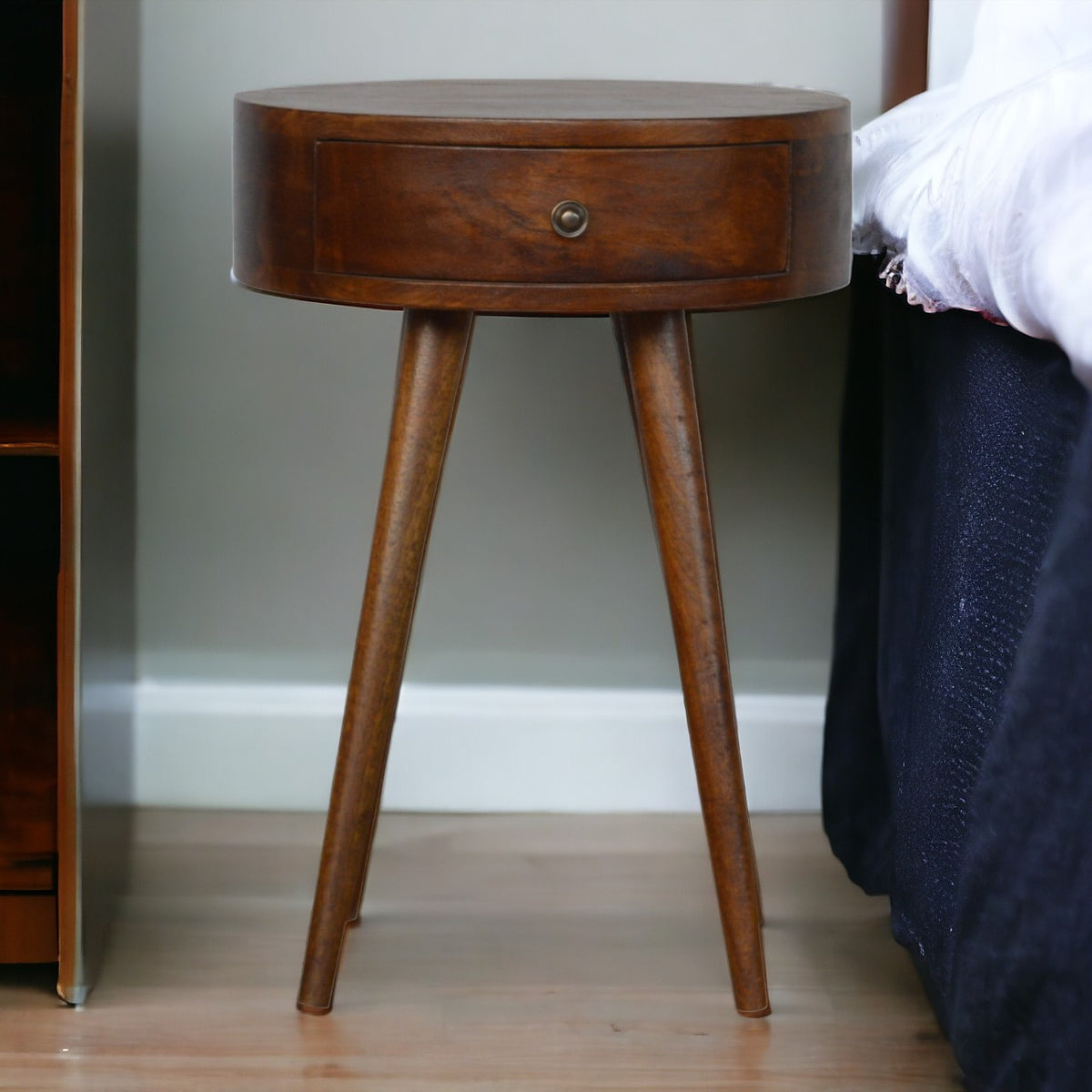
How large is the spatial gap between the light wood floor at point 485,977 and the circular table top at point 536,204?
0.52m

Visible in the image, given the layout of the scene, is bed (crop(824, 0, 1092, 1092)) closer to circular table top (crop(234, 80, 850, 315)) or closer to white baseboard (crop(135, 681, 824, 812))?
circular table top (crop(234, 80, 850, 315))

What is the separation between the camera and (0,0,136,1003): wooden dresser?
1.00m

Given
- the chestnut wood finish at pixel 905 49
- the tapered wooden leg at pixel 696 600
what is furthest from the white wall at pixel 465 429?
the tapered wooden leg at pixel 696 600

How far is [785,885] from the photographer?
1266mm

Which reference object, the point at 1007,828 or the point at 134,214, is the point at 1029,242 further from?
the point at 134,214

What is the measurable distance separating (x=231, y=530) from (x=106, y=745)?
0.32 meters

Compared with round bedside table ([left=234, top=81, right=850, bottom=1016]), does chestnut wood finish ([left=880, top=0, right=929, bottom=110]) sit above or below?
above

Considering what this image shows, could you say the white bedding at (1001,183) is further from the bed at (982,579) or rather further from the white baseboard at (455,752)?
the white baseboard at (455,752)

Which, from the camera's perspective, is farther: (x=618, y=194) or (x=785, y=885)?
(x=785, y=885)

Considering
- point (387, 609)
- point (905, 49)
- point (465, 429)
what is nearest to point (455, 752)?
point (465, 429)

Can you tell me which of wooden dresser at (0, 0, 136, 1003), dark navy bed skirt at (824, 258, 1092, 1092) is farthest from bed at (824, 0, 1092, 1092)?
wooden dresser at (0, 0, 136, 1003)

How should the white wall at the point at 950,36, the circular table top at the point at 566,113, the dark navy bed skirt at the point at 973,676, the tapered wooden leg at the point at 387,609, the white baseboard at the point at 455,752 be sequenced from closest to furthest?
the dark navy bed skirt at the point at 973,676 → the circular table top at the point at 566,113 → the tapered wooden leg at the point at 387,609 → the white wall at the point at 950,36 → the white baseboard at the point at 455,752

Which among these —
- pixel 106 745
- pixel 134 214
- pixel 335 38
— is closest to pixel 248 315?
pixel 134 214

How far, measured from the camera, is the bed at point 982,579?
645 millimetres
